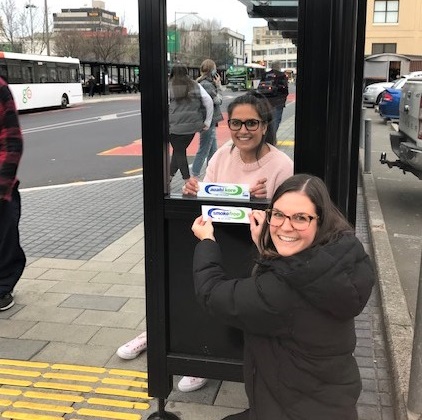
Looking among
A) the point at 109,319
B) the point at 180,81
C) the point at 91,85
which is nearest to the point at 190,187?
the point at 180,81

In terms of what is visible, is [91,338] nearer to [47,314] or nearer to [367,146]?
[47,314]

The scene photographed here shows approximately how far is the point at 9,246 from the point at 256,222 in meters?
2.33

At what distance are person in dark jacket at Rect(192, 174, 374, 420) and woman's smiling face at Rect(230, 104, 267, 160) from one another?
55 centimetres

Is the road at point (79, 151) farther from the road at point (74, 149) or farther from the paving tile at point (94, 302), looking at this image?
the paving tile at point (94, 302)

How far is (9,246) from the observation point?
152 inches

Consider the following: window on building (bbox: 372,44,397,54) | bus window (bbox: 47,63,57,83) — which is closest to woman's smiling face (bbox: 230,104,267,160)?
bus window (bbox: 47,63,57,83)

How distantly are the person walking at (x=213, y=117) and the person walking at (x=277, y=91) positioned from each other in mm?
218

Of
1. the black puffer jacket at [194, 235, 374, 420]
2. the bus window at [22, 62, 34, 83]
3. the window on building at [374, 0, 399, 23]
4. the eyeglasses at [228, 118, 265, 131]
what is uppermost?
the window on building at [374, 0, 399, 23]

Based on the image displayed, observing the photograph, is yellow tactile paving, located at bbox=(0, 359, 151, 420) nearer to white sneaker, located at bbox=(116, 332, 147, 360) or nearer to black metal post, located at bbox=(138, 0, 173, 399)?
white sneaker, located at bbox=(116, 332, 147, 360)

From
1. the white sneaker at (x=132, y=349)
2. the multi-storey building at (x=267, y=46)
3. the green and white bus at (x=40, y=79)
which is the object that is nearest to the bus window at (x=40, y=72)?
the green and white bus at (x=40, y=79)

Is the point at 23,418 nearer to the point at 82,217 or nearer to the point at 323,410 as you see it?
the point at 323,410

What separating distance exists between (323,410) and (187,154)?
1222 millimetres

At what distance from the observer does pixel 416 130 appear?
5844mm

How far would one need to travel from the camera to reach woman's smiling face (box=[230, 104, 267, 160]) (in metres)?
2.37
